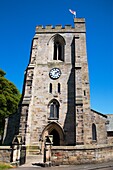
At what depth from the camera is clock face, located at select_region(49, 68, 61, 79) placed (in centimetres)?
2091

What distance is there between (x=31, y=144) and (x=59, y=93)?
22.3ft

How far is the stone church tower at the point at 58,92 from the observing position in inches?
684

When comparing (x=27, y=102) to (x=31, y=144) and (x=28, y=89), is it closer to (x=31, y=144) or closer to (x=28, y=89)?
(x=28, y=89)

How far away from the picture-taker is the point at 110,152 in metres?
13.3

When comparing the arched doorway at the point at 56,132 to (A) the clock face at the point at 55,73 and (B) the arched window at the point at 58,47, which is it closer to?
(A) the clock face at the point at 55,73

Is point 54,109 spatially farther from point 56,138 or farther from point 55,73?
point 55,73

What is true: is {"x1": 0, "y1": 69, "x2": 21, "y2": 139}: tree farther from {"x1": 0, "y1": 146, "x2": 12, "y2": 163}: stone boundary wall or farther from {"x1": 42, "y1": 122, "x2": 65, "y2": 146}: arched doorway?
{"x1": 0, "y1": 146, "x2": 12, "y2": 163}: stone boundary wall

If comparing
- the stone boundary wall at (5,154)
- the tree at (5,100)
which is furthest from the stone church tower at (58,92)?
the tree at (5,100)

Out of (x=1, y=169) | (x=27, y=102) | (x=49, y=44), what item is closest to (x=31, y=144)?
(x=27, y=102)

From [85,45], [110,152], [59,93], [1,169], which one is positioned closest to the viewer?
Answer: [1,169]

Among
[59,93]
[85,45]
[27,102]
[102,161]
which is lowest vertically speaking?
[102,161]

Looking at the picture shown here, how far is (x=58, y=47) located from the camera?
2434 cm

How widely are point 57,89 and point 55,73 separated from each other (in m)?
2.33

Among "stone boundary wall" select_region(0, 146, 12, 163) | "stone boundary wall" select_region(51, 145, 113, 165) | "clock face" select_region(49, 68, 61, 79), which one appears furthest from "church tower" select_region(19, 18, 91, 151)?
"stone boundary wall" select_region(51, 145, 113, 165)
